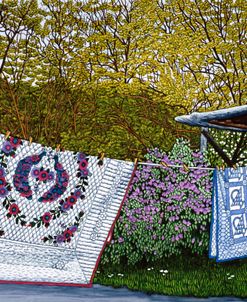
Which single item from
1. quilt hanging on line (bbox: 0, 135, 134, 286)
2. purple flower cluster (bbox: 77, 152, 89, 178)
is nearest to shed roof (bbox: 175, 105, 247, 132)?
quilt hanging on line (bbox: 0, 135, 134, 286)

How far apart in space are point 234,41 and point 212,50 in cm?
52

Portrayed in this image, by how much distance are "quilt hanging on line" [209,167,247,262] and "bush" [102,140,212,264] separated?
2.12 metres

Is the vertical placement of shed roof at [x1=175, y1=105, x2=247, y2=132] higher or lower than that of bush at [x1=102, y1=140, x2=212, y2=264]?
higher

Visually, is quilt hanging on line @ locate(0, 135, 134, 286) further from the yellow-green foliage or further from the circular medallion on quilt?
the yellow-green foliage

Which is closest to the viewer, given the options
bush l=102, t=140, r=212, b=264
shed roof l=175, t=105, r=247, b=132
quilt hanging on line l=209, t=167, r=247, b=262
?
shed roof l=175, t=105, r=247, b=132

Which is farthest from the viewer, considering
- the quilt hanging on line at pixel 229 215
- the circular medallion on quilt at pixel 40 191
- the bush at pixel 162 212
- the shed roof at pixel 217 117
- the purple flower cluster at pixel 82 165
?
the bush at pixel 162 212

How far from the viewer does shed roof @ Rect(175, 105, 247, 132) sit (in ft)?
22.6

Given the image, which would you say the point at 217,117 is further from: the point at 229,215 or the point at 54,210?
the point at 54,210

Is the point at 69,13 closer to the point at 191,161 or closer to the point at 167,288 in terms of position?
the point at 191,161

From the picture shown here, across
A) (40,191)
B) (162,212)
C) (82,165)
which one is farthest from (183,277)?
(40,191)

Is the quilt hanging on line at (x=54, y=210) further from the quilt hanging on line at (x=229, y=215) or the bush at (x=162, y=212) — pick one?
the bush at (x=162, y=212)

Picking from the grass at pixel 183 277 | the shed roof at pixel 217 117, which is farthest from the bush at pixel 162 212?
the shed roof at pixel 217 117

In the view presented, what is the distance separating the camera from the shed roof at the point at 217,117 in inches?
271

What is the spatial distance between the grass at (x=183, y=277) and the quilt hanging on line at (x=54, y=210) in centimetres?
300
